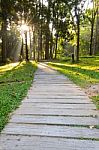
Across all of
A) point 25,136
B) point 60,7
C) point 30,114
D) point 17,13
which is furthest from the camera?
point 60,7

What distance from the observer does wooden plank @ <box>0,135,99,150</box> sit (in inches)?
195

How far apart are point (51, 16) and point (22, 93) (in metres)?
36.9

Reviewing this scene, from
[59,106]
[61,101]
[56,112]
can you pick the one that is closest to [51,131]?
[56,112]

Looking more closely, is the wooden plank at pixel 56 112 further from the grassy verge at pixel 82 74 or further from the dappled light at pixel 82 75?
the dappled light at pixel 82 75

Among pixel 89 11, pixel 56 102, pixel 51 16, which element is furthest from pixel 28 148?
pixel 89 11

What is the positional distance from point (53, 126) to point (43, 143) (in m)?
0.93

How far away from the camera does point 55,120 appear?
644 cm

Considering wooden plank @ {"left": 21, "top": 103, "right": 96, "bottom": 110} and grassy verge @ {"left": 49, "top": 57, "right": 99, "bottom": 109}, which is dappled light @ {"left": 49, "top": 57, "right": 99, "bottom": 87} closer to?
grassy verge @ {"left": 49, "top": 57, "right": 99, "bottom": 109}

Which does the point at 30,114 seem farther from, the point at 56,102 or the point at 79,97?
the point at 79,97

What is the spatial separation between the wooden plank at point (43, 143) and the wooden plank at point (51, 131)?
19cm

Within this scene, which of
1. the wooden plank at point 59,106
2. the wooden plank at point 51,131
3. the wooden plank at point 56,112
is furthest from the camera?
the wooden plank at point 59,106

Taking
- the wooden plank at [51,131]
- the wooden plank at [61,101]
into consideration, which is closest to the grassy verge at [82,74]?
the wooden plank at [61,101]

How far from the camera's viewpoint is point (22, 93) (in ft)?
32.6

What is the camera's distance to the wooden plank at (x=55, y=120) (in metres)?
6.28
